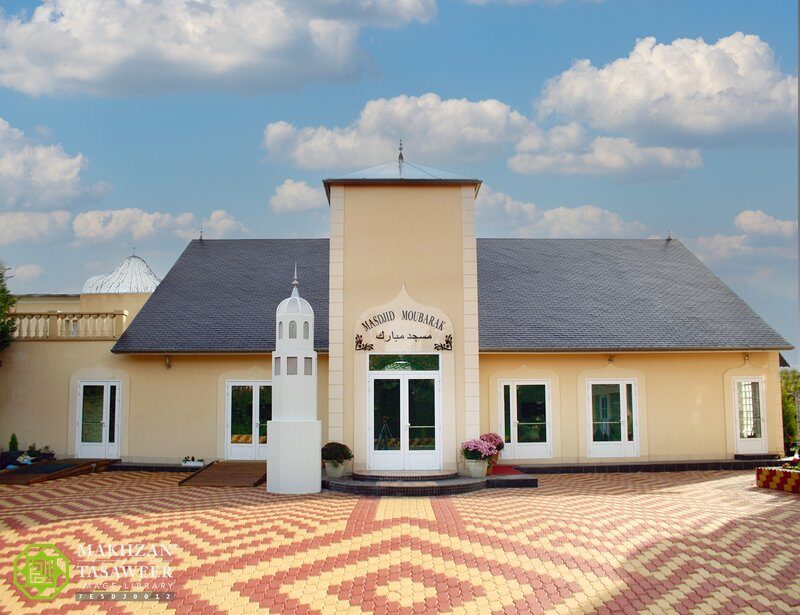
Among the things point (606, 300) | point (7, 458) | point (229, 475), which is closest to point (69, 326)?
point (7, 458)

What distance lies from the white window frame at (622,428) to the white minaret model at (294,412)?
735 centimetres

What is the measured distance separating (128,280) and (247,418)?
1290cm

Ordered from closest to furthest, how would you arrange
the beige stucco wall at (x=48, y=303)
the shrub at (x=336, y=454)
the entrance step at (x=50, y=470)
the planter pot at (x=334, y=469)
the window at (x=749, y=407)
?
the shrub at (x=336, y=454)
the planter pot at (x=334, y=469)
the entrance step at (x=50, y=470)
the window at (x=749, y=407)
the beige stucco wall at (x=48, y=303)

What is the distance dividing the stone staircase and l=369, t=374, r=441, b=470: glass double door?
404 millimetres

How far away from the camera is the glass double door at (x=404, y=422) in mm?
15688

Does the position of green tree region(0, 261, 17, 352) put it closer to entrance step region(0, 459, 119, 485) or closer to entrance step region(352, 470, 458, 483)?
entrance step region(0, 459, 119, 485)

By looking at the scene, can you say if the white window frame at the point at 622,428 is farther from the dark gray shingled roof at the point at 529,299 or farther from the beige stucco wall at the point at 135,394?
the beige stucco wall at the point at 135,394

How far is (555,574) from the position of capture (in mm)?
8469

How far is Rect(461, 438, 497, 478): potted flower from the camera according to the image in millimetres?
15117

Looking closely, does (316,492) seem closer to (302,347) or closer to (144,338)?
(302,347)

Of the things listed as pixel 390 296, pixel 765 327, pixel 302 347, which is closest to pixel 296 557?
pixel 302 347

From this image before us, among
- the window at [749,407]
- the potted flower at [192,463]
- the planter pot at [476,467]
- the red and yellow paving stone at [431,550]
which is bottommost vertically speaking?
the red and yellow paving stone at [431,550]

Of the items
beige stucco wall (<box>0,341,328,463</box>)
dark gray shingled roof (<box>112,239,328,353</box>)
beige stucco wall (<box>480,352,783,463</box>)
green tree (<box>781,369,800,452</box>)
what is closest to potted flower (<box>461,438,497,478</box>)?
beige stucco wall (<box>480,352,783,463</box>)

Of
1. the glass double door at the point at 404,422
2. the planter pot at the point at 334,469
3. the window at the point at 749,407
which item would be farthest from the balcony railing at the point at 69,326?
the window at the point at 749,407
